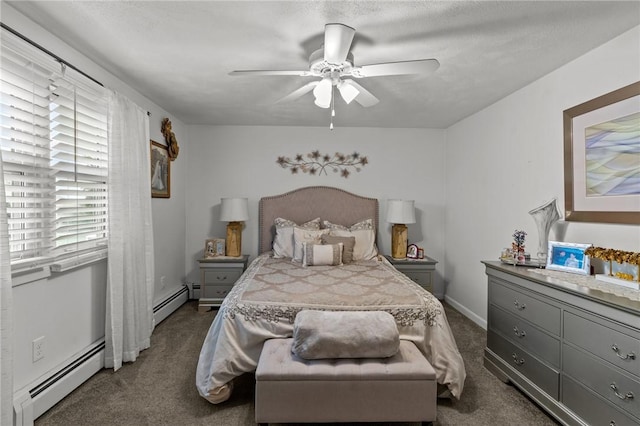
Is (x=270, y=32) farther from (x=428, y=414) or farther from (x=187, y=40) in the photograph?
(x=428, y=414)

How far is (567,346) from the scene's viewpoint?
196 centimetres

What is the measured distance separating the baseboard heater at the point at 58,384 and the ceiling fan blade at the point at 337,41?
2645 mm

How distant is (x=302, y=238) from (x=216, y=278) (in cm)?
120

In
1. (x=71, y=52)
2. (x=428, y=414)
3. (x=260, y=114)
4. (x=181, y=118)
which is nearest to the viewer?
(x=428, y=414)

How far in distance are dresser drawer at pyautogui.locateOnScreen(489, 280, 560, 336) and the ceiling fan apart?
162cm

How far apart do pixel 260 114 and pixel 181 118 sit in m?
1.09

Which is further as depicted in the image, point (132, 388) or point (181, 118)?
point (181, 118)

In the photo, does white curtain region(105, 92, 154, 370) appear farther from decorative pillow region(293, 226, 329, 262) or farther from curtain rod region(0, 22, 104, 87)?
decorative pillow region(293, 226, 329, 262)

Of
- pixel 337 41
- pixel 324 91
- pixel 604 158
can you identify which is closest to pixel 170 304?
pixel 324 91

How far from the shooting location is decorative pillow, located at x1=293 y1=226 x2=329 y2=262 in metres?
3.83

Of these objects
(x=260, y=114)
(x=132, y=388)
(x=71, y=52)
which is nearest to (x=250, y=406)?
(x=132, y=388)

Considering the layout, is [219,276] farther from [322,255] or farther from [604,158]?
[604,158]

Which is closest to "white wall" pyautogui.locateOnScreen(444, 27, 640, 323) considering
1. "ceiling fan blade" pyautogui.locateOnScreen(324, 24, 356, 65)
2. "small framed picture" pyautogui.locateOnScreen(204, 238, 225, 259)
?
"ceiling fan blade" pyautogui.locateOnScreen(324, 24, 356, 65)

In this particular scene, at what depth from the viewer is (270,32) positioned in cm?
209
